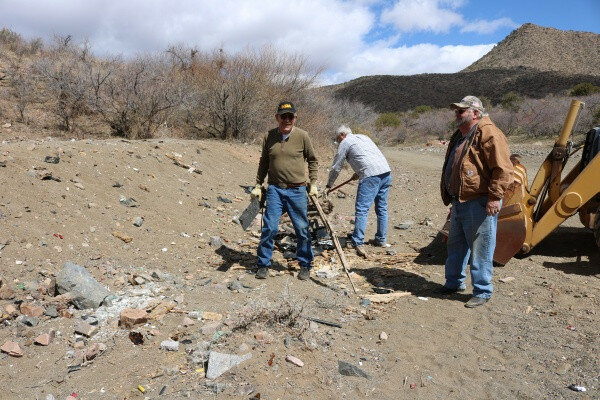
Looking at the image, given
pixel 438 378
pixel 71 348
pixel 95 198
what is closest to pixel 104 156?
pixel 95 198

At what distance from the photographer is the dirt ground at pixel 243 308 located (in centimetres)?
306

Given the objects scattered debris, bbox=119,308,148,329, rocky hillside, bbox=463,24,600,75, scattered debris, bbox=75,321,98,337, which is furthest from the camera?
rocky hillside, bbox=463,24,600,75

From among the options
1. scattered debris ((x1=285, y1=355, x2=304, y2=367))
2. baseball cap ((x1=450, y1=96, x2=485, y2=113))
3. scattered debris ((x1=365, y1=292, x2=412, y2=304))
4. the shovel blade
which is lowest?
scattered debris ((x1=365, y1=292, x2=412, y2=304))

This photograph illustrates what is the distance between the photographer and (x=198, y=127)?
1296 cm

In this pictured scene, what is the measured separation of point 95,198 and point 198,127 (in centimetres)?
711

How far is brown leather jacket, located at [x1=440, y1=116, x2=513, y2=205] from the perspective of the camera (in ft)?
12.6

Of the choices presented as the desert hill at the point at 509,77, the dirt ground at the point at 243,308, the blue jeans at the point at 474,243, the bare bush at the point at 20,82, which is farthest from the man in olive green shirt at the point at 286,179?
the desert hill at the point at 509,77

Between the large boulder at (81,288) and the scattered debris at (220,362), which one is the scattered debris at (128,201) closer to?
the large boulder at (81,288)

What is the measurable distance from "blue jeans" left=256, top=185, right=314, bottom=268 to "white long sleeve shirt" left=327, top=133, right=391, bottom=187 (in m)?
1.06

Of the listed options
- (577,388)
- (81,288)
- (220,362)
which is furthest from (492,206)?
(81,288)

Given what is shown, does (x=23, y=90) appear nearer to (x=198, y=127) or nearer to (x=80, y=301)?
(x=198, y=127)

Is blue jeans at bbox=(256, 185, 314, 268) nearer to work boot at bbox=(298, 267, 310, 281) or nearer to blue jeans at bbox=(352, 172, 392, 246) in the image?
work boot at bbox=(298, 267, 310, 281)

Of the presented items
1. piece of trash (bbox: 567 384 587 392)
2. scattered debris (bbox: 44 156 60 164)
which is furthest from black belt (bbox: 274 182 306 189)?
scattered debris (bbox: 44 156 60 164)

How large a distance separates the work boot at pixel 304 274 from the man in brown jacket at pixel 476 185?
Answer: 4.81ft
